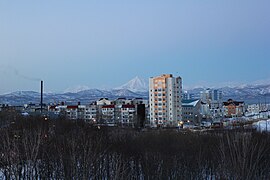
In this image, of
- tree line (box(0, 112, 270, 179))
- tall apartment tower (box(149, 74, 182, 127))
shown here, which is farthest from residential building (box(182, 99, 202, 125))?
tree line (box(0, 112, 270, 179))

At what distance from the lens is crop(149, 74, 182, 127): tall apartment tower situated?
185 ft

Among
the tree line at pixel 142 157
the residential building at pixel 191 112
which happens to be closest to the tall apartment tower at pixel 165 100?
the residential building at pixel 191 112

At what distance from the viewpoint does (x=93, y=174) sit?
12.3 m

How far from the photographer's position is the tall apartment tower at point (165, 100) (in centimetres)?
5634

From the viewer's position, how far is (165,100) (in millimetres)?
57312

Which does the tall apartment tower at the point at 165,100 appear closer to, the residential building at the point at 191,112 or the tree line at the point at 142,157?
the residential building at the point at 191,112

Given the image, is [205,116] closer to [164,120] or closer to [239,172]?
[164,120]

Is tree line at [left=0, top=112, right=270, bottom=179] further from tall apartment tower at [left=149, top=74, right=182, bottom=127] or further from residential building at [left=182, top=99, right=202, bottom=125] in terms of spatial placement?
residential building at [left=182, top=99, right=202, bottom=125]

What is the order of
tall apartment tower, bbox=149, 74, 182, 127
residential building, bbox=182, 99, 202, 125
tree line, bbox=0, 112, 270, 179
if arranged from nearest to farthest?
tree line, bbox=0, 112, 270, 179
tall apartment tower, bbox=149, 74, 182, 127
residential building, bbox=182, 99, 202, 125

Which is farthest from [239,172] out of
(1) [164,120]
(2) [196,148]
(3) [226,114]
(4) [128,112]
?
(3) [226,114]

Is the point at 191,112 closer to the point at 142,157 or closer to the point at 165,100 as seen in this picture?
the point at 165,100

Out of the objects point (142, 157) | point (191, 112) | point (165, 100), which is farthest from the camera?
point (191, 112)

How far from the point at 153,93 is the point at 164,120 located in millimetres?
5066

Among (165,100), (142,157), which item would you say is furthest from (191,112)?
(142,157)
